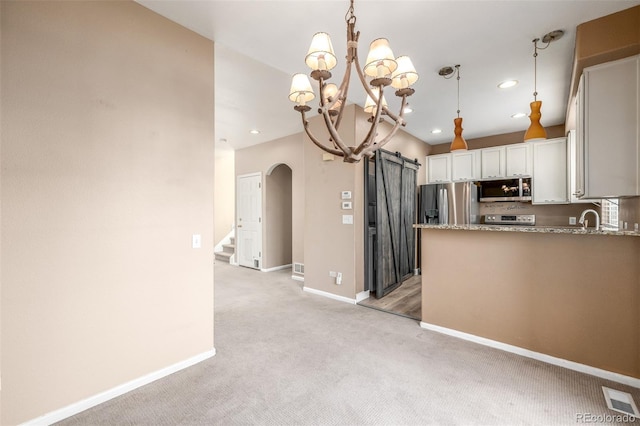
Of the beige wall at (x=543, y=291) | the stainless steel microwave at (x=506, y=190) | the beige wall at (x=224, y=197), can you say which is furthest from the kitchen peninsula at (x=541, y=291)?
the beige wall at (x=224, y=197)

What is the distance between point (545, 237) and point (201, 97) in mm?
3270

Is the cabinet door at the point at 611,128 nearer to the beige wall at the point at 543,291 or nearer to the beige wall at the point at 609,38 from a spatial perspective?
the beige wall at the point at 609,38

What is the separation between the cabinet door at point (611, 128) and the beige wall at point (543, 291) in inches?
17.4

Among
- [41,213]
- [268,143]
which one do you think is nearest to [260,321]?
[41,213]

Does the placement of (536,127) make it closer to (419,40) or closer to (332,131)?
(419,40)

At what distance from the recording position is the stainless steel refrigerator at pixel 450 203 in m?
5.25

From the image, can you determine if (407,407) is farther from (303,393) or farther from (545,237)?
(545,237)

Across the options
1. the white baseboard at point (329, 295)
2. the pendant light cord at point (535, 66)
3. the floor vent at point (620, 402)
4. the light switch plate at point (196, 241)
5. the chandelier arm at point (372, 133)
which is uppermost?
the pendant light cord at point (535, 66)

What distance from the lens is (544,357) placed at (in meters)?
2.42

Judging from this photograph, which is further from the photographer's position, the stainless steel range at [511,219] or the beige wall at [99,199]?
the stainless steel range at [511,219]

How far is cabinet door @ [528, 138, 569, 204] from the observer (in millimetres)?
4645

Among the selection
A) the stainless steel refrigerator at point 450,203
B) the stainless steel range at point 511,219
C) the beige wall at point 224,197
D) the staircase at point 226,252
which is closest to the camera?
the stainless steel range at point 511,219

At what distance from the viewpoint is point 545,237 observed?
246cm

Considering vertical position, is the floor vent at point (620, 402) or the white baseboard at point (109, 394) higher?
the white baseboard at point (109, 394)
